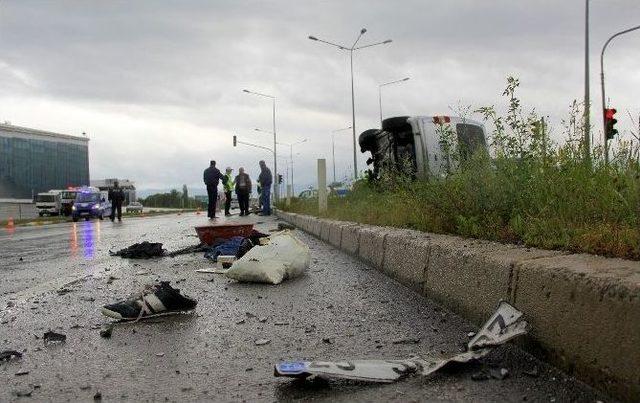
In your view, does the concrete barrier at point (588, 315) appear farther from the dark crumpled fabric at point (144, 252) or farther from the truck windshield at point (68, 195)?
the truck windshield at point (68, 195)

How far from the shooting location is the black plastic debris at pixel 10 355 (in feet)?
10.9

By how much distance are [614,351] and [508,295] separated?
1044 mm

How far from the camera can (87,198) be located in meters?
44.4

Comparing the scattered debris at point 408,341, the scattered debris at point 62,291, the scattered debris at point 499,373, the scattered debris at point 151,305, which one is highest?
the scattered debris at point 151,305

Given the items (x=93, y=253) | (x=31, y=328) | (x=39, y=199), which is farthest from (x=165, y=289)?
(x=39, y=199)

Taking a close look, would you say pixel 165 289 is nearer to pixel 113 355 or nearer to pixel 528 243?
pixel 113 355

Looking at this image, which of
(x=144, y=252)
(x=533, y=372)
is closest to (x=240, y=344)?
(x=533, y=372)

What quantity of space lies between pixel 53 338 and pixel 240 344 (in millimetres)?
1129

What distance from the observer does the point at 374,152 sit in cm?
1834

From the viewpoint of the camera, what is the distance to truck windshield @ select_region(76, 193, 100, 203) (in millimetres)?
43781

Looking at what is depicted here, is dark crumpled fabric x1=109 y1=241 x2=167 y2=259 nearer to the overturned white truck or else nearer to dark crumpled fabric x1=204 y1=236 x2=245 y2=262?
dark crumpled fabric x1=204 y1=236 x2=245 y2=262

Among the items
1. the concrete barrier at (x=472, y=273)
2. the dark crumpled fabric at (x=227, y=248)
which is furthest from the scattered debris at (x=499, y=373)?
the dark crumpled fabric at (x=227, y=248)

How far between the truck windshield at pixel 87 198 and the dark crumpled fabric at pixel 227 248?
3819cm

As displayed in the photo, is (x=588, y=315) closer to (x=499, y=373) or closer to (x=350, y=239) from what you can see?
(x=499, y=373)
